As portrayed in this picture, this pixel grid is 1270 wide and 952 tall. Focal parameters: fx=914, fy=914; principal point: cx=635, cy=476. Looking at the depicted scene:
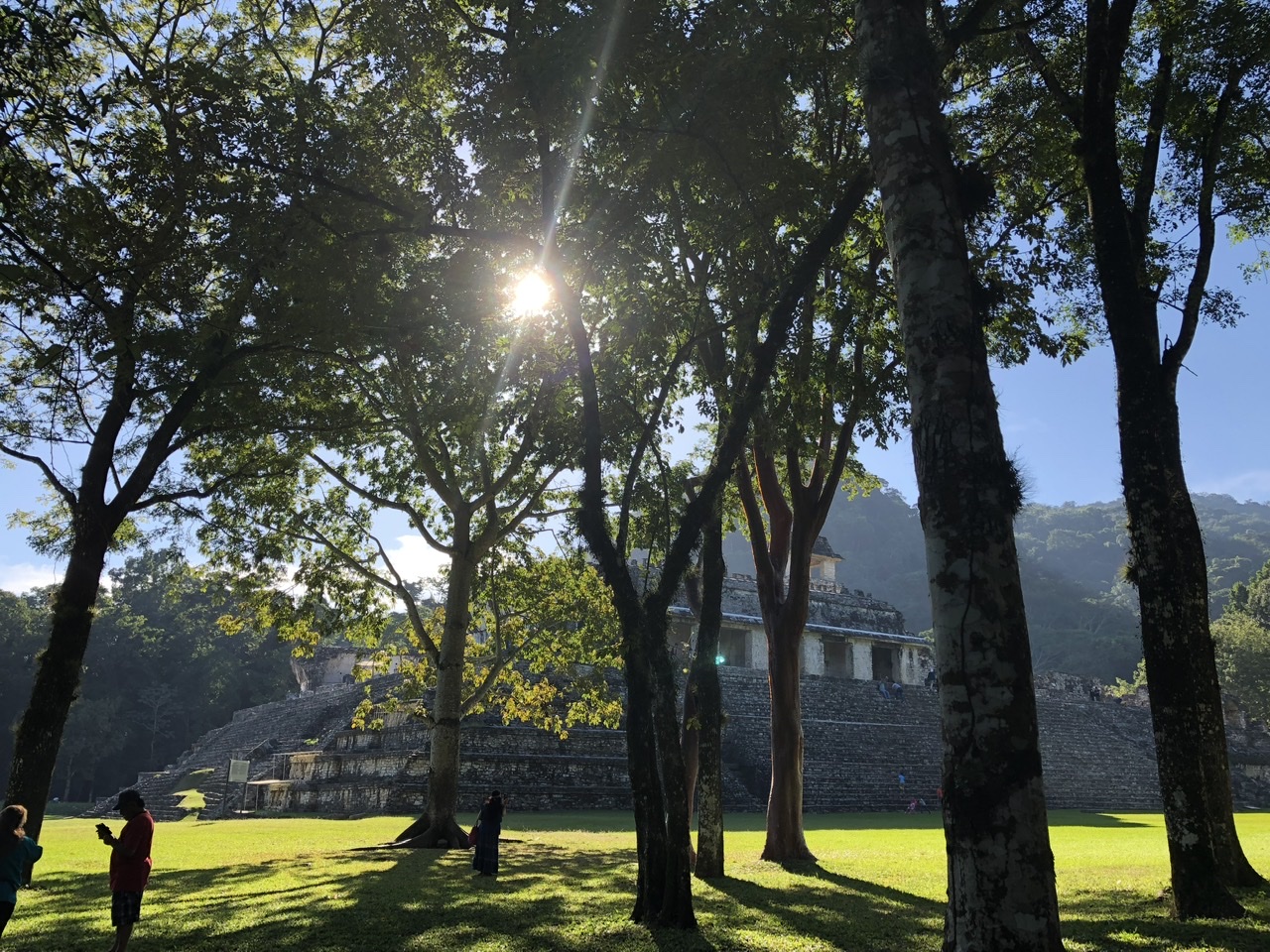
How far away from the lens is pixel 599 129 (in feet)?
25.4

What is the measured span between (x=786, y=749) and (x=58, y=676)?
765 cm

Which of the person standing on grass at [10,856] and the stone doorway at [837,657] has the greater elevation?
the stone doorway at [837,657]

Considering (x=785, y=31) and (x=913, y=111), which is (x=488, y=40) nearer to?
(x=785, y=31)

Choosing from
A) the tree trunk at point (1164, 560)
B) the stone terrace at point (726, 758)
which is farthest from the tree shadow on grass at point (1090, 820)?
the tree trunk at point (1164, 560)

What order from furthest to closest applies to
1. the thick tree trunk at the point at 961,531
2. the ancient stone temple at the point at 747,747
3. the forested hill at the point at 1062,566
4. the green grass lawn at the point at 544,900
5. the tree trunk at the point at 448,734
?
1. the forested hill at the point at 1062,566
2. the ancient stone temple at the point at 747,747
3. the tree trunk at the point at 448,734
4. the green grass lawn at the point at 544,900
5. the thick tree trunk at the point at 961,531

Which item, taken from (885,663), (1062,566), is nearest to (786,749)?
(885,663)

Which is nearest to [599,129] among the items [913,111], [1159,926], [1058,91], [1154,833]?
[913,111]

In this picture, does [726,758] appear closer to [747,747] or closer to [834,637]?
[747,747]

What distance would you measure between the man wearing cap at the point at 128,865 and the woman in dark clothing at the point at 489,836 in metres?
4.00

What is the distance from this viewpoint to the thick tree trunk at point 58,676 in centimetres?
839

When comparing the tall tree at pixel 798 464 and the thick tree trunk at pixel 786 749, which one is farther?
the thick tree trunk at pixel 786 749

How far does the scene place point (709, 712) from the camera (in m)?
8.84

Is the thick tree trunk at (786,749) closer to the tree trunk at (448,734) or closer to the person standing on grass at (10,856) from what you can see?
the tree trunk at (448,734)

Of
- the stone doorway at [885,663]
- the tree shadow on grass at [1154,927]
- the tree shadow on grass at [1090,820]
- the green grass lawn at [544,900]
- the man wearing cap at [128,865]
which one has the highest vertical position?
the stone doorway at [885,663]
